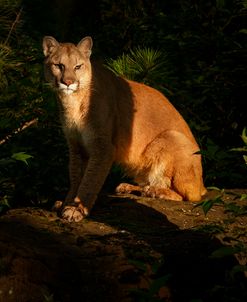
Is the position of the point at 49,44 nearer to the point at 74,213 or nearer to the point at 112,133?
the point at 112,133

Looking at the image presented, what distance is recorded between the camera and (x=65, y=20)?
10.8 m

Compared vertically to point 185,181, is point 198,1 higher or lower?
higher

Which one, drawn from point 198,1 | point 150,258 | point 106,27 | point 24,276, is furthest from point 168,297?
point 106,27

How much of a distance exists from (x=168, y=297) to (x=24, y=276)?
916mm

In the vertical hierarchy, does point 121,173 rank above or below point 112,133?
below

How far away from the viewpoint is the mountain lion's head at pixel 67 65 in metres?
6.01

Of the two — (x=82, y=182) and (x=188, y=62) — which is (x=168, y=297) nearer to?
(x=82, y=182)

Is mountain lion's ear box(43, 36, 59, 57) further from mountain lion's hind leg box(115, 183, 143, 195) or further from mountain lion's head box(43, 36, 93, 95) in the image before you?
mountain lion's hind leg box(115, 183, 143, 195)

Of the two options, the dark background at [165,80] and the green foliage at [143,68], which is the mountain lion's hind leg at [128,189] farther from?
the green foliage at [143,68]

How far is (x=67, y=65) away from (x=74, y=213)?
1.54 m

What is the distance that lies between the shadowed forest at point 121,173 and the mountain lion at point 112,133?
9.9 inches

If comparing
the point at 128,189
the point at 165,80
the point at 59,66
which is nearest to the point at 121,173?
the point at 128,189

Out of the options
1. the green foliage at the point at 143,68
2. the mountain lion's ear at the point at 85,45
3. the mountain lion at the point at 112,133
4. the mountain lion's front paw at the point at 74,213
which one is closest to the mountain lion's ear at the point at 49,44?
the mountain lion at the point at 112,133

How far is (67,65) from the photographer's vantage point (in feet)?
20.0
